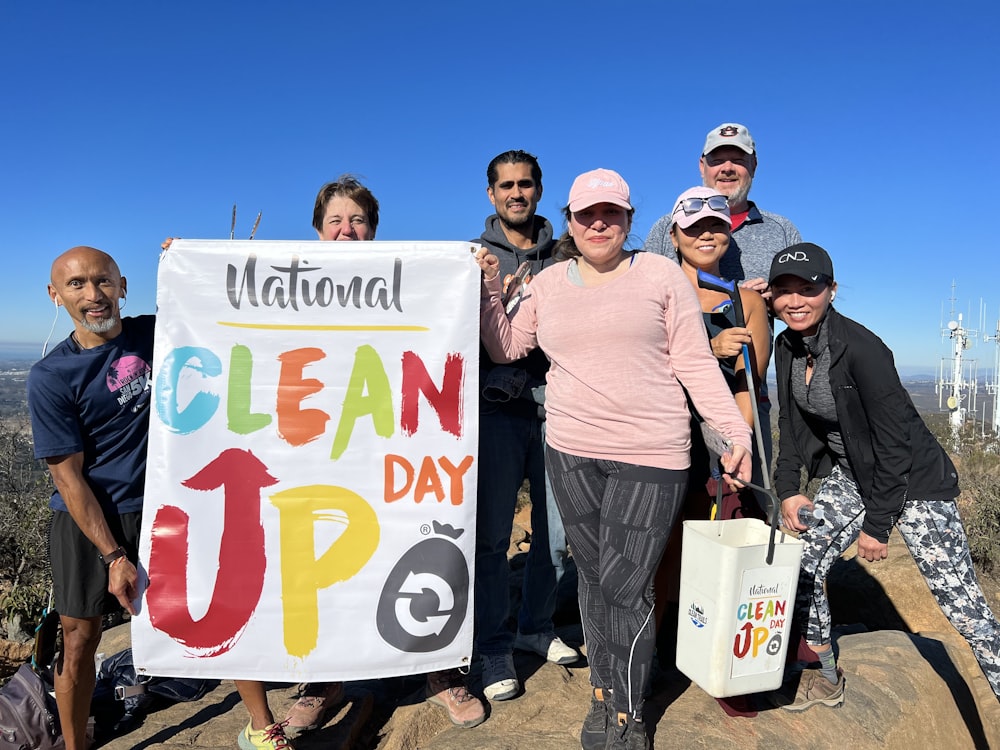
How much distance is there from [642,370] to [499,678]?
1842mm

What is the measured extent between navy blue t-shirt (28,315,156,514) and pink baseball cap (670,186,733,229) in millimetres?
2476

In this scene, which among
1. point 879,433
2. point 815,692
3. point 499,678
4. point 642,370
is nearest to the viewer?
point 642,370

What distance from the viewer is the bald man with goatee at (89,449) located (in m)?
2.90

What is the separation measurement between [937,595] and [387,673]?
2.55 metres

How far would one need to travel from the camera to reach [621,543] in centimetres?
284

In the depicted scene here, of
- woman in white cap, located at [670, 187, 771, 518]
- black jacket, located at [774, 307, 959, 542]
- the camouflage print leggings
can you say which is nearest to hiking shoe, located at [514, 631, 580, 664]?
the camouflage print leggings

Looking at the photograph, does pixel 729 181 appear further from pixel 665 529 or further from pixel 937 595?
pixel 937 595

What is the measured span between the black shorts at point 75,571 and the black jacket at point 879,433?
10.9 feet

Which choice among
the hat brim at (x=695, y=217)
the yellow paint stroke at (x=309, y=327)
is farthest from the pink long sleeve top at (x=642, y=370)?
the yellow paint stroke at (x=309, y=327)

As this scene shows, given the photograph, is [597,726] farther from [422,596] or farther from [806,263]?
[806,263]

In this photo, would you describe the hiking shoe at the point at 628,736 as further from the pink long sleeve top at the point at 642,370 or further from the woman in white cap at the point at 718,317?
the pink long sleeve top at the point at 642,370

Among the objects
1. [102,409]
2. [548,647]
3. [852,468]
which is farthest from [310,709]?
[852,468]

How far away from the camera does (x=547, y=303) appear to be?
3033 millimetres

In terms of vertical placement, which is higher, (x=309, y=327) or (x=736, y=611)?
(x=309, y=327)
